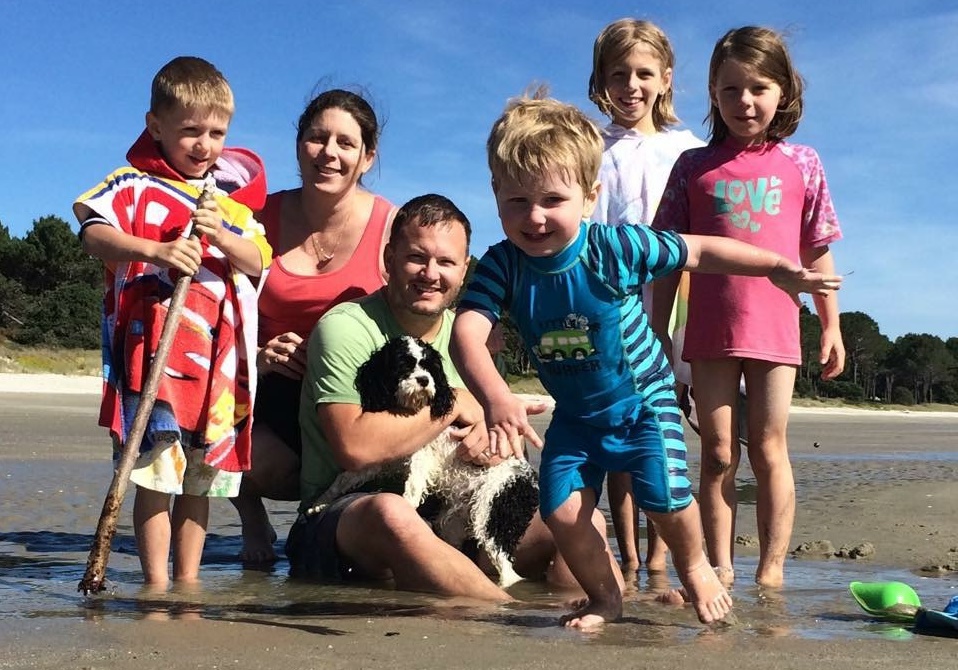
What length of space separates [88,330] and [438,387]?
36.2 meters

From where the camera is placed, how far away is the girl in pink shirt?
13.9 feet

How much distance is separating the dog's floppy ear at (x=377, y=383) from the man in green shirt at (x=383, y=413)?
0.03m

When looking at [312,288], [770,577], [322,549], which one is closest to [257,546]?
[322,549]

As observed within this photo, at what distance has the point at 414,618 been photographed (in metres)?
3.27

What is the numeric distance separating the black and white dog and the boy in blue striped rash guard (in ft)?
2.13

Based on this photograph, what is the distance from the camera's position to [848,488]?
8.67 meters

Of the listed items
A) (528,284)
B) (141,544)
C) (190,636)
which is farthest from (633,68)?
(190,636)

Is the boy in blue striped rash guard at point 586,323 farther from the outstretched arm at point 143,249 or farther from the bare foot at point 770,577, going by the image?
the outstretched arm at point 143,249

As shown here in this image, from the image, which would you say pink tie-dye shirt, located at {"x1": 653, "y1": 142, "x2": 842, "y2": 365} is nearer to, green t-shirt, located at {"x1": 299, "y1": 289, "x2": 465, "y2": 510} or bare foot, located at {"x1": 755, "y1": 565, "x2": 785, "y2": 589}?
bare foot, located at {"x1": 755, "y1": 565, "x2": 785, "y2": 589}

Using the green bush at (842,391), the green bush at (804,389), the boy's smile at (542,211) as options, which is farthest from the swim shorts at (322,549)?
the green bush at (842,391)

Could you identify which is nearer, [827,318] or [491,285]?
[491,285]

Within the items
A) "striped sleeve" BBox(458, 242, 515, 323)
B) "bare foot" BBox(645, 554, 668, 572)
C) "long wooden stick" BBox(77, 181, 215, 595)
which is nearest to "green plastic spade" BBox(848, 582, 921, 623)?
"bare foot" BBox(645, 554, 668, 572)

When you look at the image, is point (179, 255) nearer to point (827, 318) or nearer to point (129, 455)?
point (129, 455)

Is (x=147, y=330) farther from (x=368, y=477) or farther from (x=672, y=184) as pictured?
(x=672, y=184)
